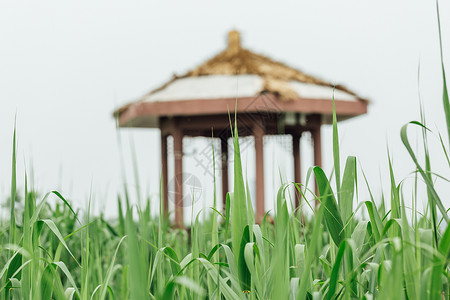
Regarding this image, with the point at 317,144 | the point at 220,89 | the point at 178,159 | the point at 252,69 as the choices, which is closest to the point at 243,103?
the point at 220,89

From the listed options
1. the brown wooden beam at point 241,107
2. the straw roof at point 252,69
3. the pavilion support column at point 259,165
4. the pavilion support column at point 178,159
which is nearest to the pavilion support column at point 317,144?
the brown wooden beam at point 241,107

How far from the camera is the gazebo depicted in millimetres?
5797

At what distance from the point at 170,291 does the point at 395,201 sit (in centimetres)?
48

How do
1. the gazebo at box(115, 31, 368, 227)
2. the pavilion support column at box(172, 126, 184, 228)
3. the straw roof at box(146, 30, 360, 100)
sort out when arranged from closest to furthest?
the gazebo at box(115, 31, 368, 227) < the straw roof at box(146, 30, 360, 100) < the pavilion support column at box(172, 126, 184, 228)

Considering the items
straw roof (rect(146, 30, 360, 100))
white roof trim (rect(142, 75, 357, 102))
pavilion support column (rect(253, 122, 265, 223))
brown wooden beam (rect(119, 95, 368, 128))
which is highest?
straw roof (rect(146, 30, 360, 100))

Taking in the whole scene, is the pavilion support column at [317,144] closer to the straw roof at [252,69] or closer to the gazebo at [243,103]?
the gazebo at [243,103]

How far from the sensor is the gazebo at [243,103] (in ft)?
19.0

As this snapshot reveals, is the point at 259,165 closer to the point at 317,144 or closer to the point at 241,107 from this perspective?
the point at 241,107

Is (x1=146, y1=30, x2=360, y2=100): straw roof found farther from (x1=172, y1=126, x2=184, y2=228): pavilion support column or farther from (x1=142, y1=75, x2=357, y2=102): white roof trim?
(x1=172, y1=126, x2=184, y2=228): pavilion support column

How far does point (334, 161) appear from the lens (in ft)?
3.44

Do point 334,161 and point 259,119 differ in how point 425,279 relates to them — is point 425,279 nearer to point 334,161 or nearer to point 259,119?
point 334,161

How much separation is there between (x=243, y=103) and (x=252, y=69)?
2.26 ft

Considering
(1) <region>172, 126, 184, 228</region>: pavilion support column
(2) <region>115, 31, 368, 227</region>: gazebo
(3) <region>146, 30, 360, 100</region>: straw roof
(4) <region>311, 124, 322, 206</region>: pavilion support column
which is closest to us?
(2) <region>115, 31, 368, 227</region>: gazebo

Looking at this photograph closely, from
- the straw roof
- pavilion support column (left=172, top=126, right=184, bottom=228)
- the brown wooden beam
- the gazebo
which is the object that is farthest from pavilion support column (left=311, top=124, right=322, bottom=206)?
pavilion support column (left=172, top=126, right=184, bottom=228)
